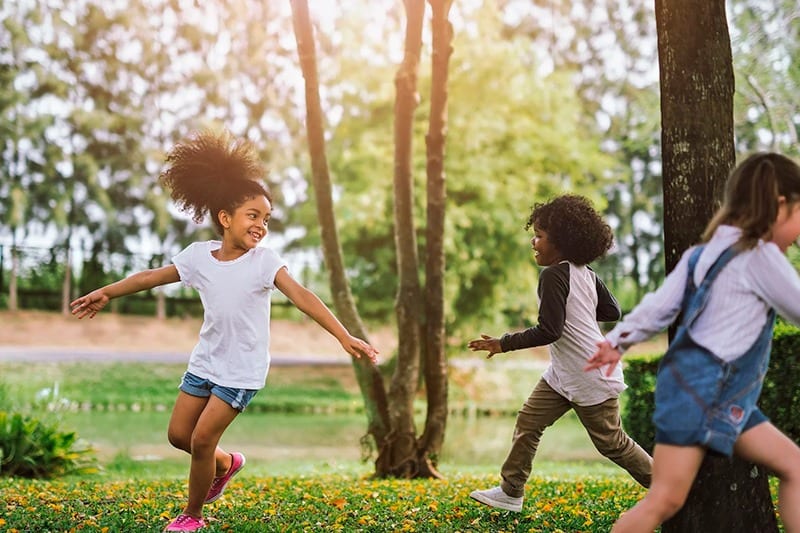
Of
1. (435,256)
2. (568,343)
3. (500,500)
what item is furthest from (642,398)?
(568,343)

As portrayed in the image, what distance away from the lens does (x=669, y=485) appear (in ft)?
11.3

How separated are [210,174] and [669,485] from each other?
303 cm

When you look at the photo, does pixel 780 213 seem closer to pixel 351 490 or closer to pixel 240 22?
pixel 351 490

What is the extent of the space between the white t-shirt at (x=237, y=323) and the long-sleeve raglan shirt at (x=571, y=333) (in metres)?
1.27

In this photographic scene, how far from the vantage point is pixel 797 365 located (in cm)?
911

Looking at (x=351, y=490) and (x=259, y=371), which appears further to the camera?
(x=351, y=490)

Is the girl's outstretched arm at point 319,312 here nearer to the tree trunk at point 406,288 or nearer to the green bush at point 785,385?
the tree trunk at point 406,288

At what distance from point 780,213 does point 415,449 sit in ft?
19.5

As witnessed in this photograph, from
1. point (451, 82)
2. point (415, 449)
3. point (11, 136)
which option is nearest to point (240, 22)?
point (11, 136)

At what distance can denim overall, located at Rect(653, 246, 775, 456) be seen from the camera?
11.1ft

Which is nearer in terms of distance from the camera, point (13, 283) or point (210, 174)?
point (210, 174)

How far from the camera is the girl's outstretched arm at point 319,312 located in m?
4.57

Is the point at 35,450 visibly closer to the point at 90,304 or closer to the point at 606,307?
the point at 90,304

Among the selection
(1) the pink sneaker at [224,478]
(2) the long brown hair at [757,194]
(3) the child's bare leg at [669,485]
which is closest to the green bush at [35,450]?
(1) the pink sneaker at [224,478]
